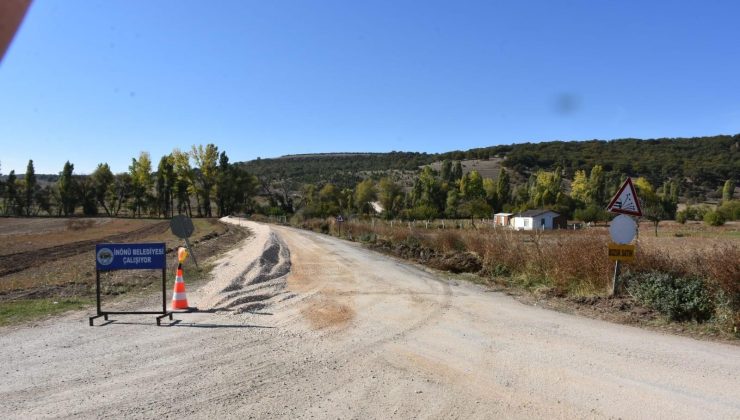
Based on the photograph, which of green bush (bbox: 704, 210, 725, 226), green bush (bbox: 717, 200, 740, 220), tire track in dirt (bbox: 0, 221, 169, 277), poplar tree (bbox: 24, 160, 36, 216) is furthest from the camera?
poplar tree (bbox: 24, 160, 36, 216)

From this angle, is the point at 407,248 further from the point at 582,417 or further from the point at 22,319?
the point at 582,417

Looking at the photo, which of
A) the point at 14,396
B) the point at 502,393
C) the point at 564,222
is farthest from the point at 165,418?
the point at 564,222

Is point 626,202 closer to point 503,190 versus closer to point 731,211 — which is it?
point 731,211

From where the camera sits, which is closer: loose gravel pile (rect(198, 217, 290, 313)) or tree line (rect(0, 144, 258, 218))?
loose gravel pile (rect(198, 217, 290, 313))

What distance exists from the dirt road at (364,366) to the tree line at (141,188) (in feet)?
332

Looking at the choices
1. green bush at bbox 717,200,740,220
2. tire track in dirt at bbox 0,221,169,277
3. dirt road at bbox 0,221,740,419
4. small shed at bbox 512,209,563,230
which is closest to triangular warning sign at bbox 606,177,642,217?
dirt road at bbox 0,221,740,419

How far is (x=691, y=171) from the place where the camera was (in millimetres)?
172000

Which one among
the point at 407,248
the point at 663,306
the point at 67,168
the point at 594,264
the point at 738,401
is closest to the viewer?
the point at 738,401

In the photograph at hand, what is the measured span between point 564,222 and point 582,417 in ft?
246

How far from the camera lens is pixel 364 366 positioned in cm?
700

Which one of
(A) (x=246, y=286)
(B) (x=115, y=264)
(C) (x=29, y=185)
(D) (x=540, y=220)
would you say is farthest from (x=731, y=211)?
(C) (x=29, y=185)

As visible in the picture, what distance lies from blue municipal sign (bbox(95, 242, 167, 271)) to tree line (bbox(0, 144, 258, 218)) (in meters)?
99.3

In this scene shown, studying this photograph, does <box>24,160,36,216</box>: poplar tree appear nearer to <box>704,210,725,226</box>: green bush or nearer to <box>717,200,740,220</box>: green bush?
<box>704,210,725,226</box>: green bush

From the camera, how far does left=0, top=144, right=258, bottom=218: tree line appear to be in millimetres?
104938
